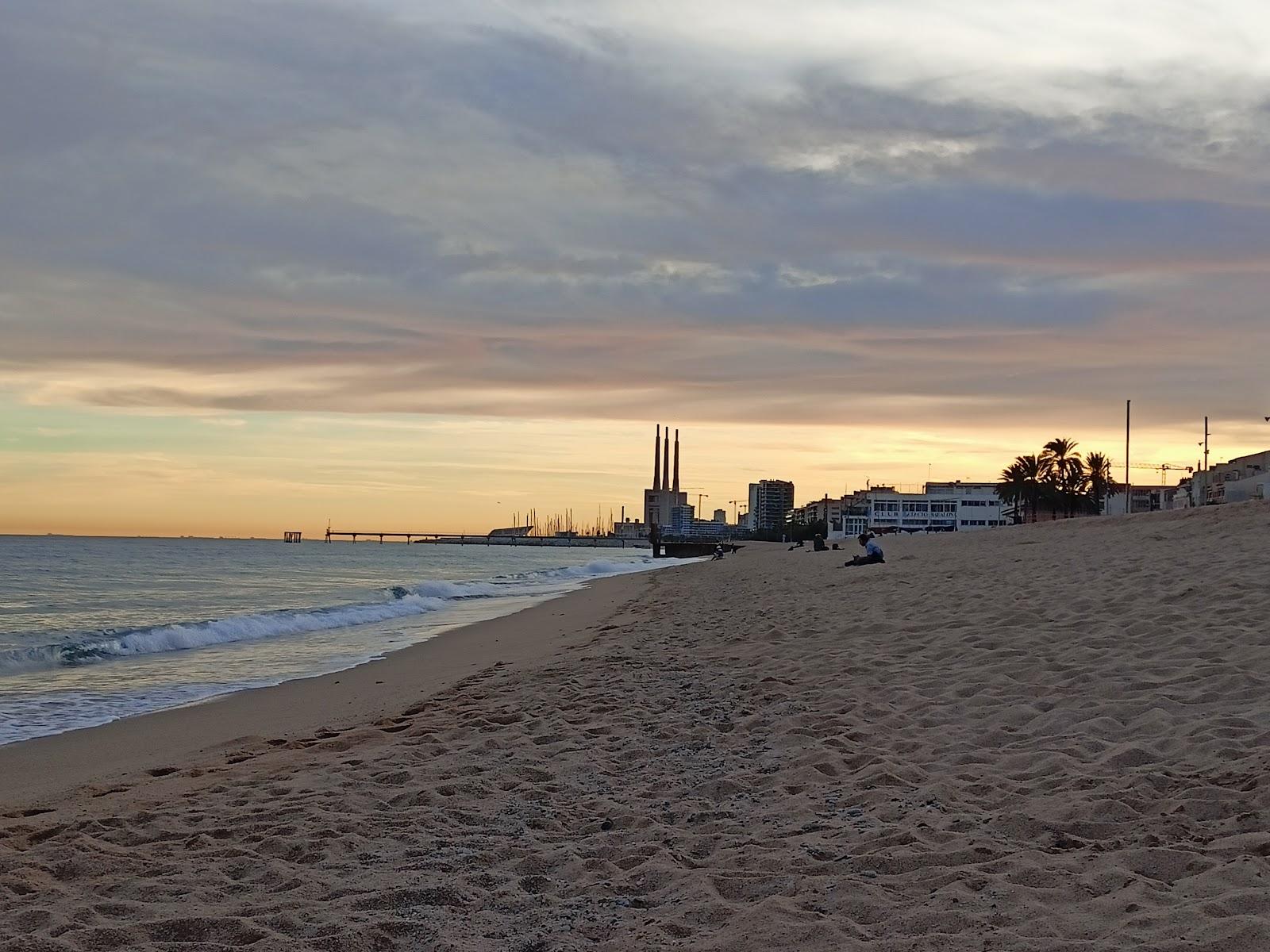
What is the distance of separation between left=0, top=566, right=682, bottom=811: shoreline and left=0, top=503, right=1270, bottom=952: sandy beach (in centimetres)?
7

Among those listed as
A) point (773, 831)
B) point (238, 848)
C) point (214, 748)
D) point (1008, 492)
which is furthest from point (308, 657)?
point (1008, 492)

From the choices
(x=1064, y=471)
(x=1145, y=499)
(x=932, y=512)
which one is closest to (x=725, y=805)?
(x=1064, y=471)

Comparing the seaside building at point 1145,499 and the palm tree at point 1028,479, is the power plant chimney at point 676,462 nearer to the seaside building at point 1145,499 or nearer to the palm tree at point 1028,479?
the seaside building at point 1145,499

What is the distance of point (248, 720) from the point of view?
958 centimetres

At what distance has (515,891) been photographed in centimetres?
398

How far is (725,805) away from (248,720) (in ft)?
20.1

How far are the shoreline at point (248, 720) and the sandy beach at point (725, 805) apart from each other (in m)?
0.07

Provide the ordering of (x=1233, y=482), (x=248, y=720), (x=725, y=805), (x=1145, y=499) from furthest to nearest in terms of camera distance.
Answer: (x=1145, y=499)
(x=1233, y=482)
(x=248, y=720)
(x=725, y=805)

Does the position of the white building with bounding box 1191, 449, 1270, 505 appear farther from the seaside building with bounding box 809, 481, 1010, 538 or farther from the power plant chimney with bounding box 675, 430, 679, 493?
the power plant chimney with bounding box 675, 430, 679, 493

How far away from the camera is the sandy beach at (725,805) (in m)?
3.62

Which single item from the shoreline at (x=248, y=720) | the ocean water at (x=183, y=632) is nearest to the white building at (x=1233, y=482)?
the ocean water at (x=183, y=632)

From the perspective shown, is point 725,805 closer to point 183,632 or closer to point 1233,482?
point 183,632

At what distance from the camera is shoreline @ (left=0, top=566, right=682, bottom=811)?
727cm

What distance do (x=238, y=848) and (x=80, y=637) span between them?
580 inches
